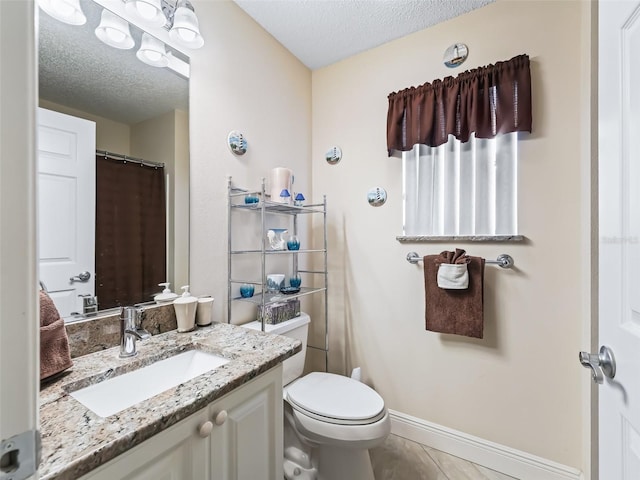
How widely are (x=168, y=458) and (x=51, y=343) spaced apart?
461mm

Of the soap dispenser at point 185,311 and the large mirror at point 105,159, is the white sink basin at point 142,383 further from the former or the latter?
the large mirror at point 105,159

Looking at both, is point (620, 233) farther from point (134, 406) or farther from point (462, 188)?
point (134, 406)

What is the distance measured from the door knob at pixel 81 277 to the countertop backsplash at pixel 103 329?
0.46 ft

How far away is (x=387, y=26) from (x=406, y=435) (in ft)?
7.98

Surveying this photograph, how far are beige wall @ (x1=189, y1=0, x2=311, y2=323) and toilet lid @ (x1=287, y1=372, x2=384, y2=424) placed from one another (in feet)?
1.59

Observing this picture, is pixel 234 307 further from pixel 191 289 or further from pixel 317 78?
pixel 317 78

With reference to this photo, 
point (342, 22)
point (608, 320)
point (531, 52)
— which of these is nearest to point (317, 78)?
point (342, 22)

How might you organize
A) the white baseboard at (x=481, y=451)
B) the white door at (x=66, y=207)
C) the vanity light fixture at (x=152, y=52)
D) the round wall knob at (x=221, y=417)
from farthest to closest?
1. the white baseboard at (x=481, y=451)
2. the vanity light fixture at (x=152, y=52)
3. the white door at (x=66, y=207)
4. the round wall knob at (x=221, y=417)

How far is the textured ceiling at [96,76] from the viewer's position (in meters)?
0.94

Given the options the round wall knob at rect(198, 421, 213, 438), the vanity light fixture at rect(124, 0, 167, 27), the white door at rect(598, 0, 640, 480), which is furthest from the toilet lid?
the vanity light fixture at rect(124, 0, 167, 27)

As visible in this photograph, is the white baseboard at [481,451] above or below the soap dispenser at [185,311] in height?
below

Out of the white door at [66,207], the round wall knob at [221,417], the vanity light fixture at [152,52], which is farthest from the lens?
the vanity light fixture at [152,52]

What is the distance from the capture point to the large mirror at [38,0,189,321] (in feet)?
3.03

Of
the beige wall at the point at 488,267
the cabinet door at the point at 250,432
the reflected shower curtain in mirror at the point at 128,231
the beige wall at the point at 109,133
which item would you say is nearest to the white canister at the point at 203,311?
the reflected shower curtain in mirror at the point at 128,231
